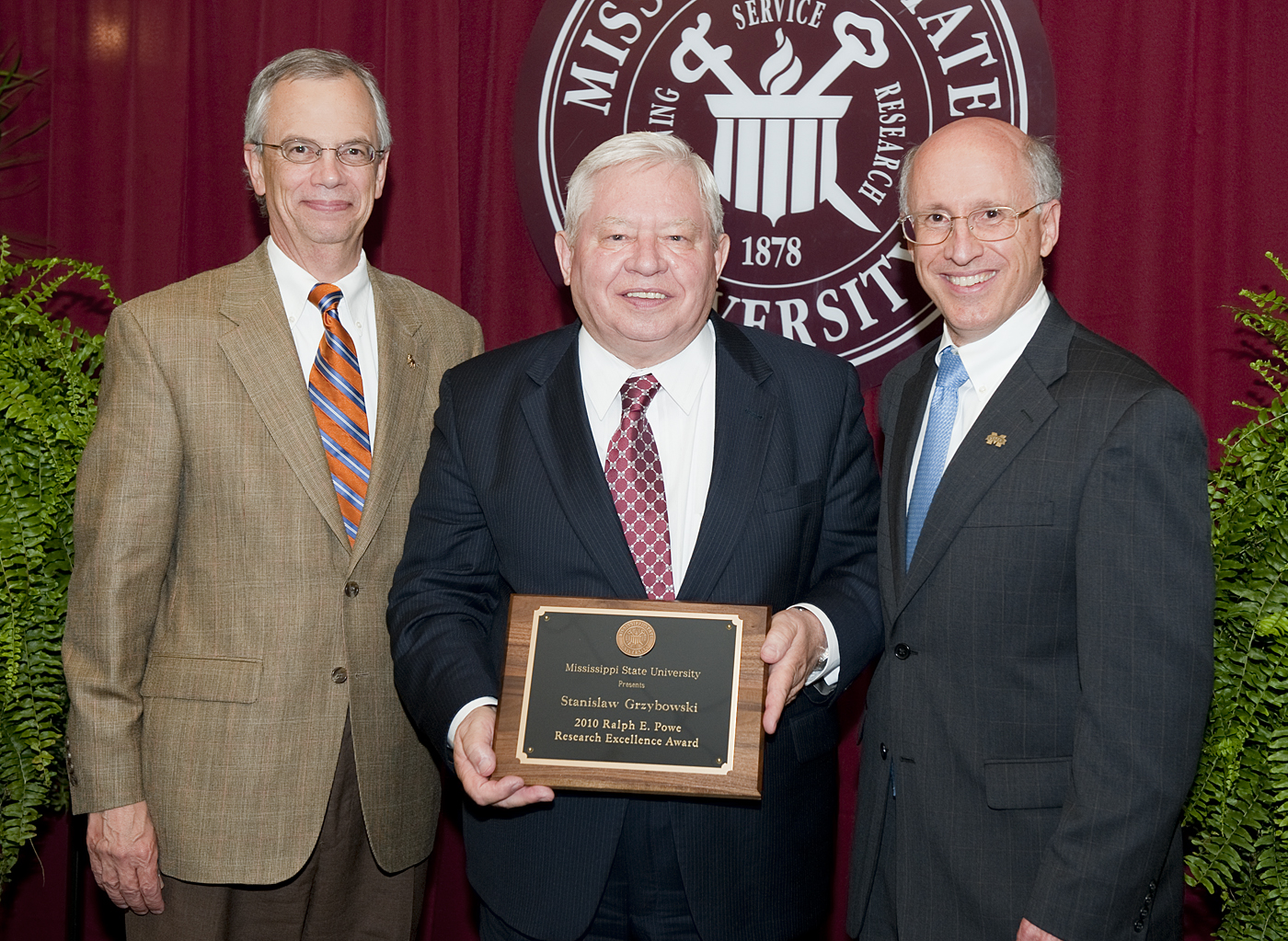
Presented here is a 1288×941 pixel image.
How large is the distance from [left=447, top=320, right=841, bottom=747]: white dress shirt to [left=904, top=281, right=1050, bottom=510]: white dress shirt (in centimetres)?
39

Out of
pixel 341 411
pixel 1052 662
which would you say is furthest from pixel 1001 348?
pixel 341 411

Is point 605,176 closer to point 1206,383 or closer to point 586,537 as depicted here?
point 586,537

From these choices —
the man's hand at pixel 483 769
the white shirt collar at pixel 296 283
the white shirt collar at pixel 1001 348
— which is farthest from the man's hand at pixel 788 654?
the white shirt collar at pixel 296 283

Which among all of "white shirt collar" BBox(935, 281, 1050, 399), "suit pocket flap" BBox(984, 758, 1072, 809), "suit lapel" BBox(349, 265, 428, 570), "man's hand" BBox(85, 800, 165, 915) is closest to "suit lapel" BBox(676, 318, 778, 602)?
"white shirt collar" BBox(935, 281, 1050, 399)

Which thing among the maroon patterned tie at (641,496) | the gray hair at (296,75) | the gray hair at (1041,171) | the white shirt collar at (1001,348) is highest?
the gray hair at (296,75)

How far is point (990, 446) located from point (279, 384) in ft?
4.44

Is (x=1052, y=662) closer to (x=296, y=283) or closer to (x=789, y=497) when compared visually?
(x=789, y=497)

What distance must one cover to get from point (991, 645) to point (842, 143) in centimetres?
166

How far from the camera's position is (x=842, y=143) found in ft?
9.91

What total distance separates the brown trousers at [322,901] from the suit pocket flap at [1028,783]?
1242mm

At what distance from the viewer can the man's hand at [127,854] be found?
7.14ft

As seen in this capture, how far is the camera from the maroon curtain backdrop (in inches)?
113

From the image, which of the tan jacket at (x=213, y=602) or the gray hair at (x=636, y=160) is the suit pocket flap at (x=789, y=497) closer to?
the gray hair at (x=636, y=160)

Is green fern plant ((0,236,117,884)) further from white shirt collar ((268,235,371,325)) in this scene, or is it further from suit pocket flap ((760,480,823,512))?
suit pocket flap ((760,480,823,512))
